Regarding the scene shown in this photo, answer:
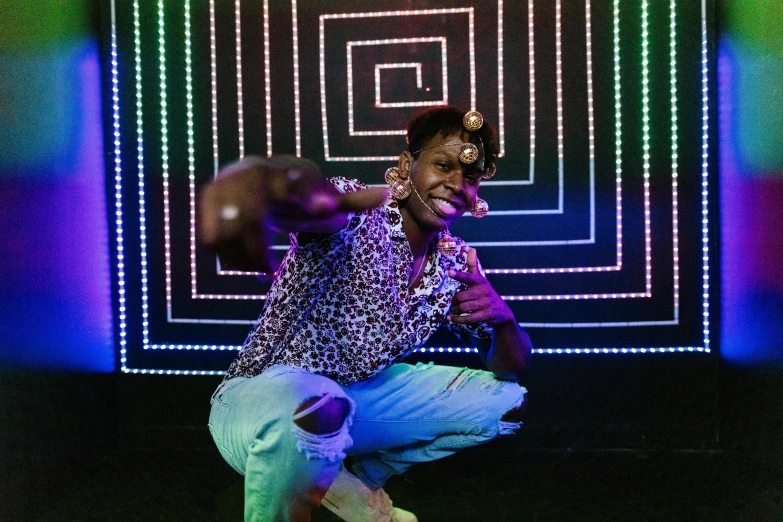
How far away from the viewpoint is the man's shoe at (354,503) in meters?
2.10

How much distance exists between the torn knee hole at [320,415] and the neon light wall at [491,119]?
1.37 metres

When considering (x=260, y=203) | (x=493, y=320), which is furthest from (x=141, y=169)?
(x=260, y=203)

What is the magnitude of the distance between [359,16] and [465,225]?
3.42 ft

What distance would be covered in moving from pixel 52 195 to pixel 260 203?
172cm

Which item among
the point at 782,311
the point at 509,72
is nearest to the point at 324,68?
the point at 509,72

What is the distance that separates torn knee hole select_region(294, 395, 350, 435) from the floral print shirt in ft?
0.72

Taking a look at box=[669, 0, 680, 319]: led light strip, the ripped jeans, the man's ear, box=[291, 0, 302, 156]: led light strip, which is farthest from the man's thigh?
box=[291, 0, 302, 156]: led light strip

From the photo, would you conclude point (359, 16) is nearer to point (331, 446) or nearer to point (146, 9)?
point (146, 9)

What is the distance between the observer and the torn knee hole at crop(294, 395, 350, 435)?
161 centimetres

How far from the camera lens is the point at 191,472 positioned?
8.96 feet

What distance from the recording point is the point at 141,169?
10.0 feet

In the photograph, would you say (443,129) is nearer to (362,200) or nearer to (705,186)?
(362,200)

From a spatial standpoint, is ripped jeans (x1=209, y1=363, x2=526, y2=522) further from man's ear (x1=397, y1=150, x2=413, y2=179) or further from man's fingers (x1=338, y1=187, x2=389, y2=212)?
man's ear (x1=397, y1=150, x2=413, y2=179)

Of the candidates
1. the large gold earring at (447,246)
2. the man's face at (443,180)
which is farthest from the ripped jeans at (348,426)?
the man's face at (443,180)
